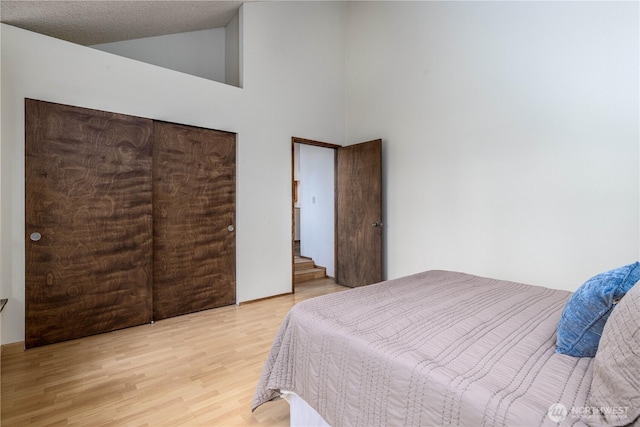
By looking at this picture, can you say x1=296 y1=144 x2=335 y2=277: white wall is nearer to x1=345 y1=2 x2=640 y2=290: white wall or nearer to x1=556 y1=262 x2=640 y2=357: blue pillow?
x1=345 y1=2 x2=640 y2=290: white wall

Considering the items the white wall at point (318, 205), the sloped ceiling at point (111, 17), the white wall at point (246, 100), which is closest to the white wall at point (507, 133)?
the white wall at point (246, 100)

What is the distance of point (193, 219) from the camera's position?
3162 mm

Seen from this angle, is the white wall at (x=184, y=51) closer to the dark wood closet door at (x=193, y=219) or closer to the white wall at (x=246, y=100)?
the white wall at (x=246, y=100)

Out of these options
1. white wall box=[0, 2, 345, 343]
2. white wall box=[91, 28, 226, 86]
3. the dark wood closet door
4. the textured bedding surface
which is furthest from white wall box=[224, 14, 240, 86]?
the textured bedding surface

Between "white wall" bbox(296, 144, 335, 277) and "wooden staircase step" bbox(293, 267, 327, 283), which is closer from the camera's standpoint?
"wooden staircase step" bbox(293, 267, 327, 283)

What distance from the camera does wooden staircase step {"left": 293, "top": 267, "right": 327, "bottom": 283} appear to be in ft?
14.8

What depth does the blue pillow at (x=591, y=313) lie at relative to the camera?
102 centimetres

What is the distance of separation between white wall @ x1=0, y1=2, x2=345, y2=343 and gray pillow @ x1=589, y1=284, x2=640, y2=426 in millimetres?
3093

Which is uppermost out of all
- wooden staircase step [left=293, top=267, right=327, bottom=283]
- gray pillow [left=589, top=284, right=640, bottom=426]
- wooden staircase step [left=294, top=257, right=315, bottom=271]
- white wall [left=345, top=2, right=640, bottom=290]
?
white wall [left=345, top=2, right=640, bottom=290]

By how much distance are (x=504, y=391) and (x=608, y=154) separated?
239 cm

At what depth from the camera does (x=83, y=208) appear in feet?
8.40

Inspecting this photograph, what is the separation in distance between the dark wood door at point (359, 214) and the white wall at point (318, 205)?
272mm

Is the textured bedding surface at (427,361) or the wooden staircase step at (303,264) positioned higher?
the textured bedding surface at (427,361)

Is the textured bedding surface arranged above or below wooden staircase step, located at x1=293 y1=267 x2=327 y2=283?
above
